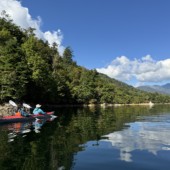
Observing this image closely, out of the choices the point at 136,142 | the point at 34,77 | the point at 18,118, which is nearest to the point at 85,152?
the point at 136,142

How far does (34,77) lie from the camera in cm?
7962

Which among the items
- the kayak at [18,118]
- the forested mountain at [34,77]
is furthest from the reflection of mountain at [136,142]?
the forested mountain at [34,77]

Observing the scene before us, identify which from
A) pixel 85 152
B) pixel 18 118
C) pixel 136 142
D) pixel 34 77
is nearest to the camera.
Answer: pixel 85 152

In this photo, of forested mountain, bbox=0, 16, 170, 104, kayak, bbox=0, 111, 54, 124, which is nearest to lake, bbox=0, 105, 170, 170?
kayak, bbox=0, 111, 54, 124

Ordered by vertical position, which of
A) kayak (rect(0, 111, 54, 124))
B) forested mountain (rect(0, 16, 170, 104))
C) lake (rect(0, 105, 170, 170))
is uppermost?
forested mountain (rect(0, 16, 170, 104))

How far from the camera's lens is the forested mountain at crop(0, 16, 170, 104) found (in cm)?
6314

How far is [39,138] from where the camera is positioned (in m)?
25.4

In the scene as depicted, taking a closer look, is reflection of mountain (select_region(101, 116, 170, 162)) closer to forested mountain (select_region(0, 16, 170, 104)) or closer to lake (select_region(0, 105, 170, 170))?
lake (select_region(0, 105, 170, 170))

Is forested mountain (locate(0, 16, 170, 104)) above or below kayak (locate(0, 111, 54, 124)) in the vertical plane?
above

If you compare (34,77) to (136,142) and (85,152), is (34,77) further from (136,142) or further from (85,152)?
(85,152)

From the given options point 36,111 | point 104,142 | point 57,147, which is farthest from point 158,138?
point 36,111

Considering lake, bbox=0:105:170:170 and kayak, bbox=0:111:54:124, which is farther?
kayak, bbox=0:111:54:124

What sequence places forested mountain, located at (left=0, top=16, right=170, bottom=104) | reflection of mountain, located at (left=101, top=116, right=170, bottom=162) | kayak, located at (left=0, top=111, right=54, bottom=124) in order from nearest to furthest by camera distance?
reflection of mountain, located at (left=101, top=116, right=170, bottom=162), kayak, located at (left=0, top=111, right=54, bottom=124), forested mountain, located at (left=0, top=16, right=170, bottom=104)

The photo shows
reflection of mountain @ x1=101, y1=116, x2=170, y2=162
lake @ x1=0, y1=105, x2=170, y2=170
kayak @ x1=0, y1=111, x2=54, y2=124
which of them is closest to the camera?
lake @ x1=0, y1=105, x2=170, y2=170
